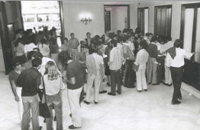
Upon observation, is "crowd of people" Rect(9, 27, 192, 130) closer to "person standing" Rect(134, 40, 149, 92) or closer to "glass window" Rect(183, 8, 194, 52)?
"person standing" Rect(134, 40, 149, 92)

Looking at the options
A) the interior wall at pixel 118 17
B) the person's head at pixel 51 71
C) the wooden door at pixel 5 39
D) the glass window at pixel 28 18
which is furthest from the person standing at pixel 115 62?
the interior wall at pixel 118 17

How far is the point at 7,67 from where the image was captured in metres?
9.27

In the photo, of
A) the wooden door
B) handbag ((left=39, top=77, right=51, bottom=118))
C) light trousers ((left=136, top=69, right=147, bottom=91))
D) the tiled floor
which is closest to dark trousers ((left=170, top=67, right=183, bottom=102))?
the tiled floor

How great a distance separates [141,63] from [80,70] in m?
2.69

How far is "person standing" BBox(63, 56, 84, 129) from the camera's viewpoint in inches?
165

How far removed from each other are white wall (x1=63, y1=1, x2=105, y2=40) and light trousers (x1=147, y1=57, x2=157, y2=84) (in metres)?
4.44

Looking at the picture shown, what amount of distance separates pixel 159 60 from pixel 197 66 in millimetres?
1223

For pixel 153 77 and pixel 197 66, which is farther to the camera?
pixel 153 77

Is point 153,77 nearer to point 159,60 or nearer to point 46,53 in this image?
point 159,60

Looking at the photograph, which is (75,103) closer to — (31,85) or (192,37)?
(31,85)

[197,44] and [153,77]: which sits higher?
[197,44]

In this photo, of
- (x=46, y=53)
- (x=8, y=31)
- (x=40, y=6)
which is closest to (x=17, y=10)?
(x=40, y=6)

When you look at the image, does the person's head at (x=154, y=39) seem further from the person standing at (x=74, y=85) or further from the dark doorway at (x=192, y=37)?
the person standing at (x=74, y=85)

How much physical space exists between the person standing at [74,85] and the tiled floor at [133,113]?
36 cm
